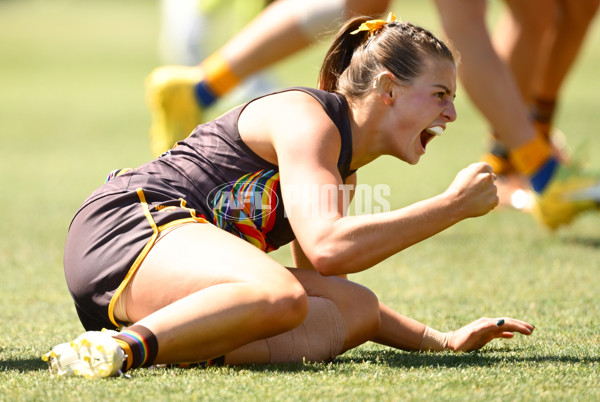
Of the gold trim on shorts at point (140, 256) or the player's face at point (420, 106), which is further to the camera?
the player's face at point (420, 106)

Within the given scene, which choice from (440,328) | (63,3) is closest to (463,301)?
(440,328)

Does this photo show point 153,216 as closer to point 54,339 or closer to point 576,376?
point 54,339

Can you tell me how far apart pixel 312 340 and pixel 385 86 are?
2.08 ft

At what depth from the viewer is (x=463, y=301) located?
3.07m

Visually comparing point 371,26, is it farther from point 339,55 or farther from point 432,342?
point 432,342

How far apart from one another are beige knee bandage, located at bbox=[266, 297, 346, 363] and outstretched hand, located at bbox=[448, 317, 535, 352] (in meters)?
0.30

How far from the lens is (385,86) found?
93.3 inches

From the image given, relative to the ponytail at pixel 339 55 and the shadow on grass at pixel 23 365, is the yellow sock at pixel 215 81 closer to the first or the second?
the ponytail at pixel 339 55

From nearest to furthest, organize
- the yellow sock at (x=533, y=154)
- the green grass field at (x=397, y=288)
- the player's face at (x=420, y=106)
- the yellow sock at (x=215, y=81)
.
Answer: the green grass field at (x=397, y=288), the player's face at (x=420, y=106), the yellow sock at (x=533, y=154), the yellow sock at (x=215, y=81)

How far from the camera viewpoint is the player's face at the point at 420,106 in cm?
235

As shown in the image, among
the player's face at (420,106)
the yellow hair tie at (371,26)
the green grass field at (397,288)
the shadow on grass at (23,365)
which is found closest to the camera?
the green grass field at (397,288)

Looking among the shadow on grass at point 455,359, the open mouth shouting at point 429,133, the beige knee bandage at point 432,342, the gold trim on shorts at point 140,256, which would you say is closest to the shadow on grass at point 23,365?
the gold trim on shorts at point 140,256

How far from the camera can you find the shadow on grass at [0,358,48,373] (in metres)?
2.19

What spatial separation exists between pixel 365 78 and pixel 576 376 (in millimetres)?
861
